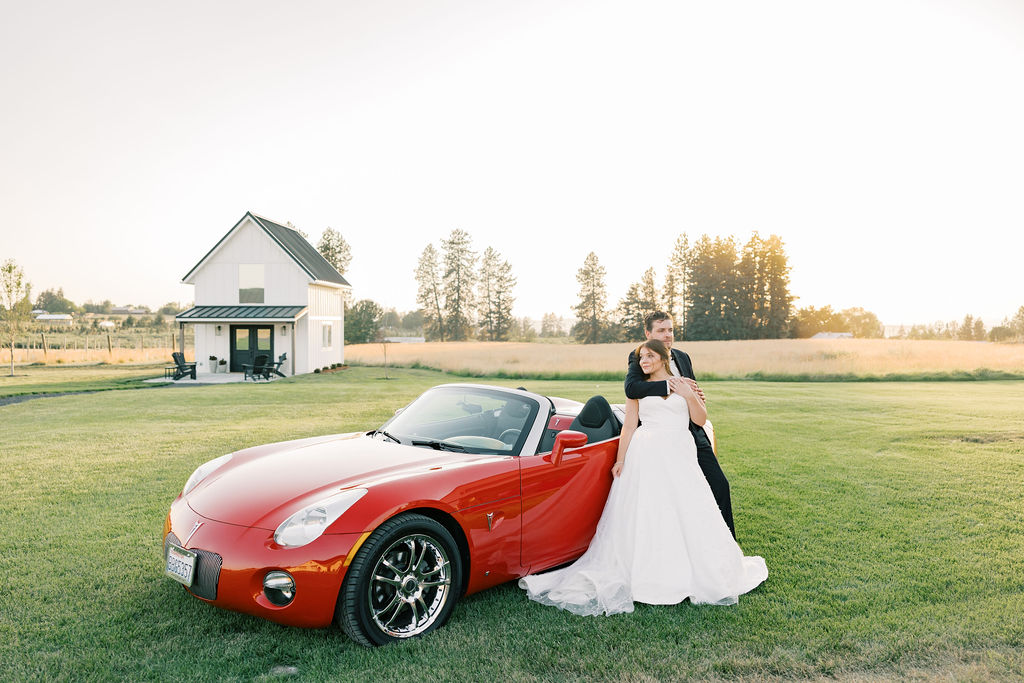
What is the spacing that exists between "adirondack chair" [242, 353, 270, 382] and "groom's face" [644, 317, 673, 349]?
76.8ft

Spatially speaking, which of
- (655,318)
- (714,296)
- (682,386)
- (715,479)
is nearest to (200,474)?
(682,386)

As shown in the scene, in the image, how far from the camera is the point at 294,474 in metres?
4.10

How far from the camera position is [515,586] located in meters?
4.54

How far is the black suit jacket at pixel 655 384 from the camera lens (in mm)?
4852

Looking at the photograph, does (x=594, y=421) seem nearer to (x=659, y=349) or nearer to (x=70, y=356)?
(x=659, y=349)

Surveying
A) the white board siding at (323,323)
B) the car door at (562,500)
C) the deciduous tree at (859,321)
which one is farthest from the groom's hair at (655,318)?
the deciduous tree at (859,321)

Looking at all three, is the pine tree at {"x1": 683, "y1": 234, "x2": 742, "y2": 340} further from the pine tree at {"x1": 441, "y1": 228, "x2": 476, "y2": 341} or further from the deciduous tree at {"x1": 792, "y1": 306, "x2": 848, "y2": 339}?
the pine tree at {"x1": 441, "y1": 228, "x2": 476, "y2": 341}

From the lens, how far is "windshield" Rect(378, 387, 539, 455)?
476cm

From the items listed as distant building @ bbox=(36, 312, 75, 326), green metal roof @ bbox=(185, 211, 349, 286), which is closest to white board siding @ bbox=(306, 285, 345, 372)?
green metal roof @ bbox=(185, 211, 349, 286)

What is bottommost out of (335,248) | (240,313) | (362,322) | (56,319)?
(240,313)

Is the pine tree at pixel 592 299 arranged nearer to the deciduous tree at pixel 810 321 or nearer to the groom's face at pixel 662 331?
the deciduous tree at pixel 810 321

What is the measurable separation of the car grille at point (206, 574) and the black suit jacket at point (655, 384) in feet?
9.62

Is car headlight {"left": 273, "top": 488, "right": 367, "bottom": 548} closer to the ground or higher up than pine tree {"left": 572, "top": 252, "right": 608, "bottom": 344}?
closer to the ground

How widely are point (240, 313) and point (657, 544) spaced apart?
2671cm
